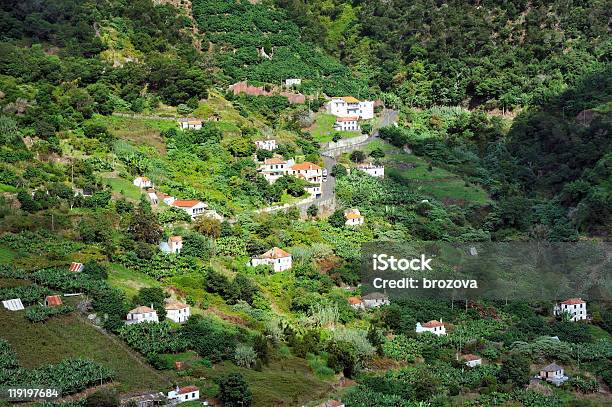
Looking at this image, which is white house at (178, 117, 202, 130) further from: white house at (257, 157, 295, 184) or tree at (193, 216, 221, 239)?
tree at (193, 216, 221, 239)

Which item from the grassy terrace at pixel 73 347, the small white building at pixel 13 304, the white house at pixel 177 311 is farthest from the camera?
the white house at pixel 177 311

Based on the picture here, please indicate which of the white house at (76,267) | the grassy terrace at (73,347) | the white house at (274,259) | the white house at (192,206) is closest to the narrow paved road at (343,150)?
the white house at (192,206)

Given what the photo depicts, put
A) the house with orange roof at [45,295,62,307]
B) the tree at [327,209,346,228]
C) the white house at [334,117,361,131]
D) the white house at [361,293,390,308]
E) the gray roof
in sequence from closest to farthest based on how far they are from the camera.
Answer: the house with orange roof at [45,295,62,307] → the gray roof → the white house at [361,293,390,308] → the tree at [327,209,346,228] → the white house at [334,117,361,131]

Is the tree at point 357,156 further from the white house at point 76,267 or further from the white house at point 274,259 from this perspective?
the white house at point 76,267

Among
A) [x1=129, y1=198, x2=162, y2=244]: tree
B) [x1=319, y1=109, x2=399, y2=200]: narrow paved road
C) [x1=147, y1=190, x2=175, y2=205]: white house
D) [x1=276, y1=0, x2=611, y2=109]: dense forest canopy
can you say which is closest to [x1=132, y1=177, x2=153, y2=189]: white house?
[x1=147, y1=190, x2=175, y2=205]: white house

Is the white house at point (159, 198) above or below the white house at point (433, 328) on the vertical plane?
above

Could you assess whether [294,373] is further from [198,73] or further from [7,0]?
[7,0]
